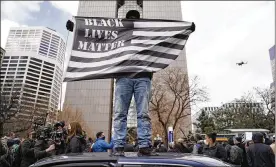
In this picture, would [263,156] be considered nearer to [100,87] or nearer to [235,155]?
[235,155]

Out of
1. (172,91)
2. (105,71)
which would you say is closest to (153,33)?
(105,71)

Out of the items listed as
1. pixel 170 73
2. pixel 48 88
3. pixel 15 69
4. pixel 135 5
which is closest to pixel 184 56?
pixel 135 5

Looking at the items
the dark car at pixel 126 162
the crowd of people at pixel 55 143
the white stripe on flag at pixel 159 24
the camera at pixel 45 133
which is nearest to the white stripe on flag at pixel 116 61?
the white stripe on flag at pixel 159 24

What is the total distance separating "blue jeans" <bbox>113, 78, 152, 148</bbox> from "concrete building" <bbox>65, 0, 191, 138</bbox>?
57.0m

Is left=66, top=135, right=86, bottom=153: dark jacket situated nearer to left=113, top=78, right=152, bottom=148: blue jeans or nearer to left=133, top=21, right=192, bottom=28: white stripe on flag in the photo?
left=113, top=78, right=152, bottom=148: blue jeans

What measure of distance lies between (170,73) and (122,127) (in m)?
29.4

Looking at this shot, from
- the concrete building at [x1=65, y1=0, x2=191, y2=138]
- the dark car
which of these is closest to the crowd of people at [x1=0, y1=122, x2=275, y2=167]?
the dark car

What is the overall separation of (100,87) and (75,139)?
206 ft

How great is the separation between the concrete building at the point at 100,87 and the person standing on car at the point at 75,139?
180ft

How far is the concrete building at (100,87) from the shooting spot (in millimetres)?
64812

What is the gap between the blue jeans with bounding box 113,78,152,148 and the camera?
3.62 meters

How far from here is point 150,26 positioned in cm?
451

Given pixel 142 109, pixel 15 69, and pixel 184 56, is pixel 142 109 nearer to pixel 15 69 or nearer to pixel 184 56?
pixel 184 56

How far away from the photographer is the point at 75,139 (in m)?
5.70
